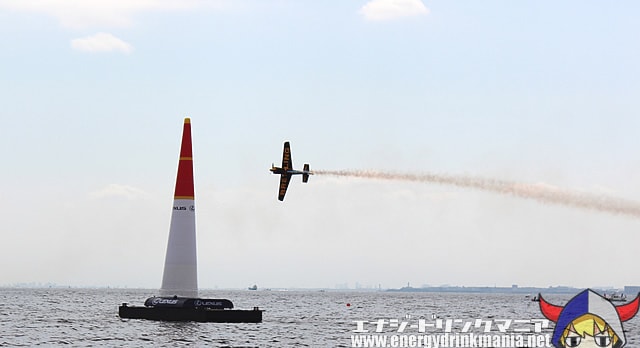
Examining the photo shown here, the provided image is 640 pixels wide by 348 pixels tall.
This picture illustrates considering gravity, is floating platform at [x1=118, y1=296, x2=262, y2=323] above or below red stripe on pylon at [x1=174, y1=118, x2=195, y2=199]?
below

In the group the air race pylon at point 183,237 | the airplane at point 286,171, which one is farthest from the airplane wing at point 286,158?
the air race pylon at point 183,237

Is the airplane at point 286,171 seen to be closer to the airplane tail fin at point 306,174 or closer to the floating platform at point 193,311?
the airplane tail fin at point 306,174

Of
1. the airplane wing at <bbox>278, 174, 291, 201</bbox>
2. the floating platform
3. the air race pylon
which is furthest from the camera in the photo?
the airplane wing at <bbox>278, 174, 291, 201</bbox>

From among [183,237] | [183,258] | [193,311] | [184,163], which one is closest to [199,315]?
[193,311]

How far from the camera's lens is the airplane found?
7406cm

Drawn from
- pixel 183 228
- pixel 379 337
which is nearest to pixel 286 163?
pixel 183 228

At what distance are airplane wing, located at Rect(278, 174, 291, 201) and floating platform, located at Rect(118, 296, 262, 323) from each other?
10.2 m

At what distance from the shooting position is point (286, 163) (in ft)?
249

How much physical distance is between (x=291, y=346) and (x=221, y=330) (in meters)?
12.2

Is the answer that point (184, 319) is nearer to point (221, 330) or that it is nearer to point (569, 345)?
point (221, 330)

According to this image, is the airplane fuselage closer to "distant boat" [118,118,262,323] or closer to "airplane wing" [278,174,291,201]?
"airplane wing" [278,174,291,201]

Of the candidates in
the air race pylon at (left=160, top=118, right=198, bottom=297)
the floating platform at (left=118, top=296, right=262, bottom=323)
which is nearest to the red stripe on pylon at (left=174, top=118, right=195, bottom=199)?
the air race pylon at (left=160, top=118, right=198, bottom=297)

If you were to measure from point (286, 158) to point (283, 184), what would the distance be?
102 inches

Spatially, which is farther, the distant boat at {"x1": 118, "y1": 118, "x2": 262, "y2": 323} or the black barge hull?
the black barge hull
